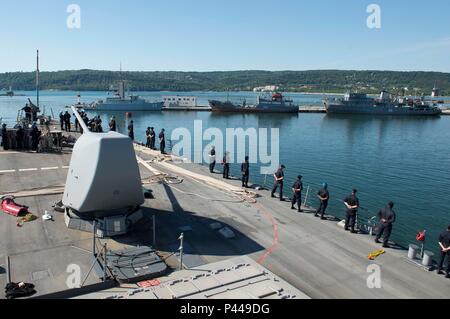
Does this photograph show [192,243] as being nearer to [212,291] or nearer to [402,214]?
[212,291]

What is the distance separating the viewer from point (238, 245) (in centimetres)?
1212

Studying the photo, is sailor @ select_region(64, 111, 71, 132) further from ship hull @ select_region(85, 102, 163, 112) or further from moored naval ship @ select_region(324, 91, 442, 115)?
moored naval ship @ select_region(324, 91, 442, 115)

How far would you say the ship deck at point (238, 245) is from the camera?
32.4 feet

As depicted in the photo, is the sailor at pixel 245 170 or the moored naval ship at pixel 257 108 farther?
the moored naval ship at pixel 257 108

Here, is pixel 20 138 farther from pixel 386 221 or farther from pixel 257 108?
pixel 257 108

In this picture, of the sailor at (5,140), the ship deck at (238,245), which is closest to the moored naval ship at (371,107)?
the sailor at (5,140)

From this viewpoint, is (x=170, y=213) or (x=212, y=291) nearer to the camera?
(x=212, y=291)

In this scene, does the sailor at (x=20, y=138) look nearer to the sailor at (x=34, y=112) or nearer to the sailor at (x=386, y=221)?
the sailor at (x=34, y=112)

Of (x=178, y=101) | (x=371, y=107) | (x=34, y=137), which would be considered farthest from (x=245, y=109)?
(x=34, y=137)

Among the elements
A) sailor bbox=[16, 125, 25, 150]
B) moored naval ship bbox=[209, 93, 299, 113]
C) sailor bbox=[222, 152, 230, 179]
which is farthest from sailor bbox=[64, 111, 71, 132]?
moored naval ship bbox=[209, 93, 299, 113]

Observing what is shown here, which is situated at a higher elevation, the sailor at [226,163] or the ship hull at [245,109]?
the ship hull at [245,109]

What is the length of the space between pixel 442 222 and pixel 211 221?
16345 mm

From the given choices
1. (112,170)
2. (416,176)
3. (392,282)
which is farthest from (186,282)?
(416,176)

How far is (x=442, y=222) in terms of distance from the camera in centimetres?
2309
